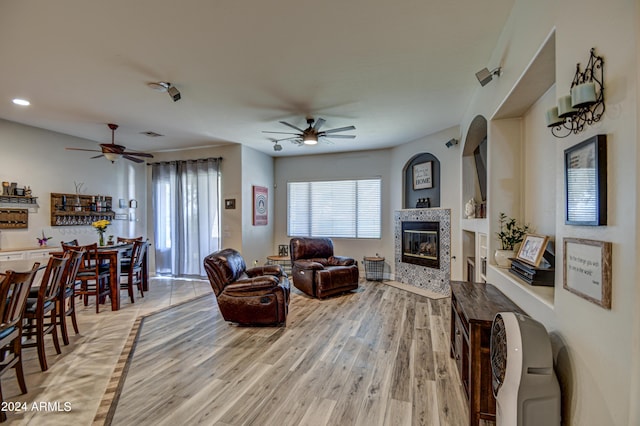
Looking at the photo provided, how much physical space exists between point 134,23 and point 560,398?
3594 millimetres

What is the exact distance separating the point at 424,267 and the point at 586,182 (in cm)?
452

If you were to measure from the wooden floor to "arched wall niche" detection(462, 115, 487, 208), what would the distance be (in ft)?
6.25

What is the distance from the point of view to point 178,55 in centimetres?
269

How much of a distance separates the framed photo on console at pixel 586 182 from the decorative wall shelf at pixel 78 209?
6.84m

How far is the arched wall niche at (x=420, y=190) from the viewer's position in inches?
217

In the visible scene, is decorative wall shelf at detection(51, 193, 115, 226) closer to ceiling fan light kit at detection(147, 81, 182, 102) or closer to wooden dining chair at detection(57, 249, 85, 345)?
wooden dining chair at detection(57, 249, 85, 345)

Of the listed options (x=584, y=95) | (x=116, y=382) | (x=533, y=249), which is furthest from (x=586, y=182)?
(x=116, y=382)

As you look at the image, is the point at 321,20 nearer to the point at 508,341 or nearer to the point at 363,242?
the point at 508,341

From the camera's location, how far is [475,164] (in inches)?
180

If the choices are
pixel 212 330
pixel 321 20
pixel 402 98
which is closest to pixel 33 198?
pixel 212 330

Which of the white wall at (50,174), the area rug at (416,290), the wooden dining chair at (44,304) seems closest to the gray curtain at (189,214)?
the white wall at (50,174)

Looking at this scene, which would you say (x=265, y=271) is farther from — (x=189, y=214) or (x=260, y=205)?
(x=189, y=214)

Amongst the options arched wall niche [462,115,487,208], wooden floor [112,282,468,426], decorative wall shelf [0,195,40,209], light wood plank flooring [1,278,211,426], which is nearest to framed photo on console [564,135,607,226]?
wooden floor [112,282,468,426]

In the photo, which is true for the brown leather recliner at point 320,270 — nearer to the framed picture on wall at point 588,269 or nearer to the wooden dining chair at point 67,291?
the wooden dining chair at point 67,291
